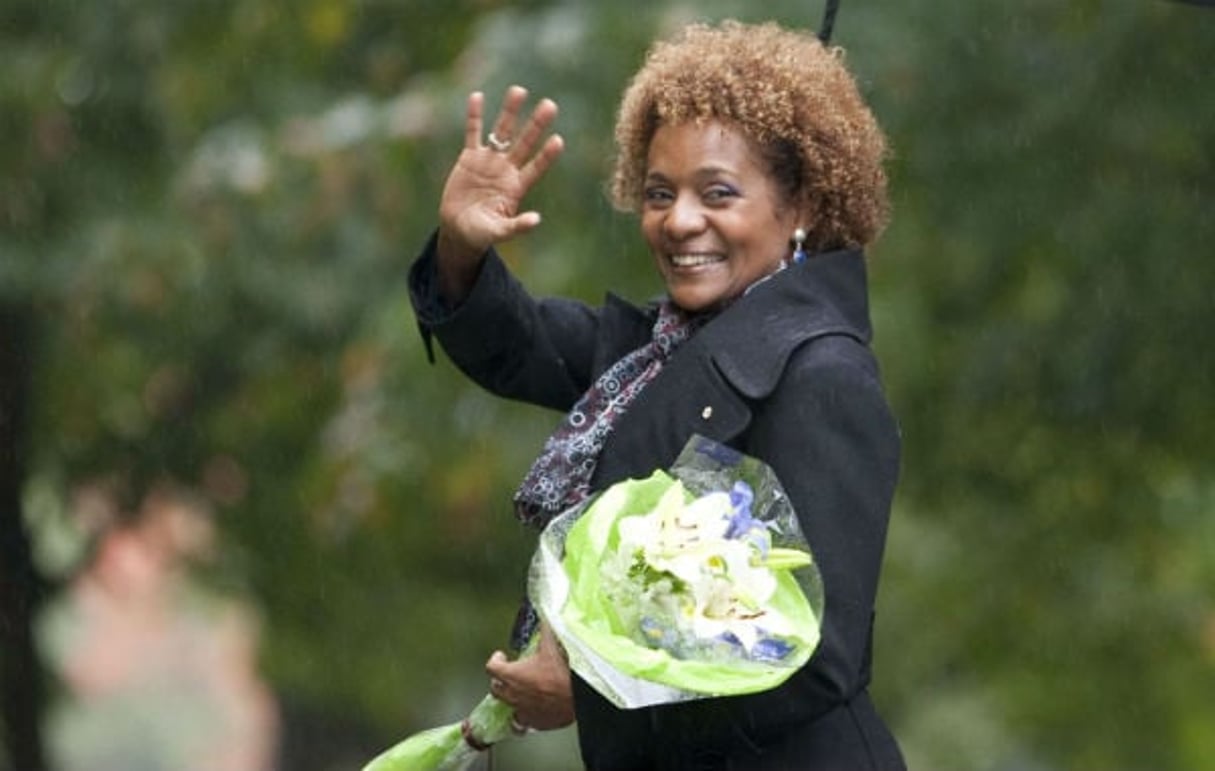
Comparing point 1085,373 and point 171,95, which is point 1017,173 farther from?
point 171,95

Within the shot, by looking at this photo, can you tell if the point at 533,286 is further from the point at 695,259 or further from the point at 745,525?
the point at 745,525

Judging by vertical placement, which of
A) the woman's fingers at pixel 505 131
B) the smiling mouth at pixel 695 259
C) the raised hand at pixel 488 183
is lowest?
the smiling mouth at pixel 695 259

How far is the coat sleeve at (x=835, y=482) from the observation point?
162 inches

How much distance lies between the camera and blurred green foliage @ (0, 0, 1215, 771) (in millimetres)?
8242

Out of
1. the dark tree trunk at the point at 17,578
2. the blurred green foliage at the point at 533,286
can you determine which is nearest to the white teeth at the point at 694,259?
the blurred green foliage at the point at 533,286

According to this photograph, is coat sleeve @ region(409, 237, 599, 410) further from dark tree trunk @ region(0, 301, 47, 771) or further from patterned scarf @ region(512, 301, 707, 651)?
dark tree trunk @ region(0, 301, 47, 771)

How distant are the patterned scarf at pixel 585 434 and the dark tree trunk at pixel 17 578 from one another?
25.1 feet

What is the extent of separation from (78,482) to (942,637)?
3.79m

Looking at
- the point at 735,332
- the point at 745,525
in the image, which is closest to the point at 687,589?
the point at 745,525

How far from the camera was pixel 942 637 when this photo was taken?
11.6 metres

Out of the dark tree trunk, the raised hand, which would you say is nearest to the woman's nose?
the raised hand

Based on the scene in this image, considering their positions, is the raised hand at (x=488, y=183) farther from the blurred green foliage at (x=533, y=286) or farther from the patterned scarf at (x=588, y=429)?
the blurred green foliage at (x=533, y=286)

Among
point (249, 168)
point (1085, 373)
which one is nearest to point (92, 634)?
→ point (249, 168)

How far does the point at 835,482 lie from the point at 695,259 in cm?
45
